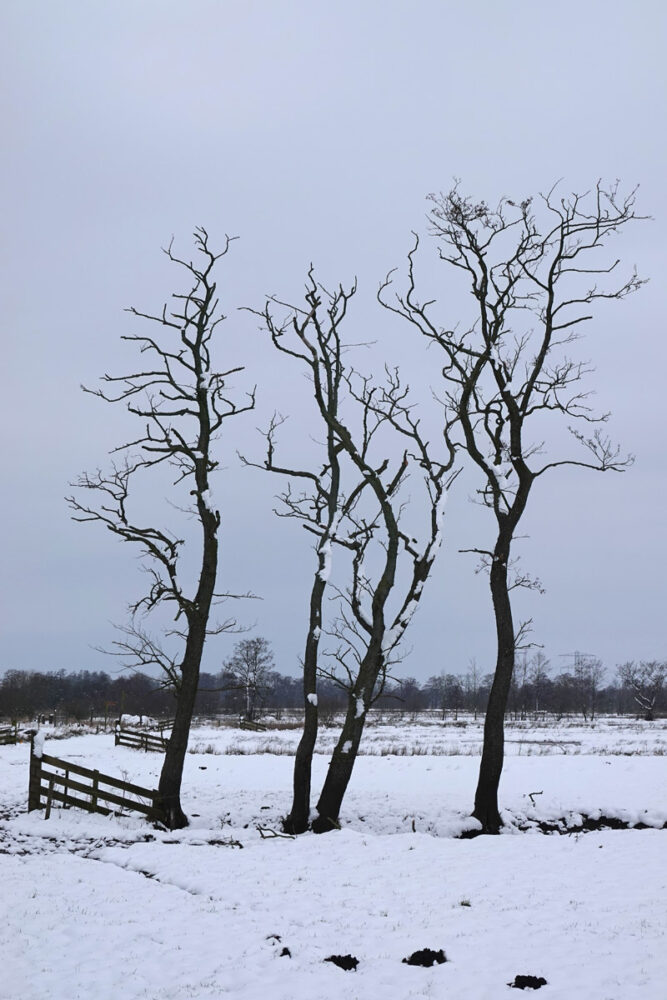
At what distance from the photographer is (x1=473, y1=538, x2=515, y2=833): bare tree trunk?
46.9ft

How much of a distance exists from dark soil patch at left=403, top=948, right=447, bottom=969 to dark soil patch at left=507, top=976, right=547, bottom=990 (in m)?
0.85

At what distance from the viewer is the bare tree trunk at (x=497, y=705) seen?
14.3 meters

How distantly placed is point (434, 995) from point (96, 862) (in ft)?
22.2

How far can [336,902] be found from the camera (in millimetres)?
9047

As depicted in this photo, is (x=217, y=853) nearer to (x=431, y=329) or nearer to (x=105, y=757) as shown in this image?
(x=431, y=329)

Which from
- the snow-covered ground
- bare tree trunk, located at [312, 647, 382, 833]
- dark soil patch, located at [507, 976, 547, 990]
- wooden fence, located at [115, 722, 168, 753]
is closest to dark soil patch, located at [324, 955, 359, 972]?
the snow-covered ground

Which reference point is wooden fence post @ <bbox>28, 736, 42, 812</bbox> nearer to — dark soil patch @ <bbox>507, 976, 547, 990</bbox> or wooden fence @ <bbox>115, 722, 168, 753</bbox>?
dark soil patch @ <bbox>507, 976, 547, 990</bbox>

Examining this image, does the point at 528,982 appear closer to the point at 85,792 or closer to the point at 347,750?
the point at 347,750

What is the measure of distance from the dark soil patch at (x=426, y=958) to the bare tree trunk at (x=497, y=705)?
7.29 meters

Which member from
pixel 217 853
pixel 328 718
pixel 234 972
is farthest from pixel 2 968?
pixel 328 718

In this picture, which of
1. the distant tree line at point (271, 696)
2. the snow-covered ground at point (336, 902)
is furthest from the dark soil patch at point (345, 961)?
the distant tree line at point (271, 696)

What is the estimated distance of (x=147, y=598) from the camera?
15.4m

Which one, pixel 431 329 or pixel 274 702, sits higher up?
pixel 431 329

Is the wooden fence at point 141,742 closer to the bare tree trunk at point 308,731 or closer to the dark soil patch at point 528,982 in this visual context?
the bare tree trunk at point 308,731
